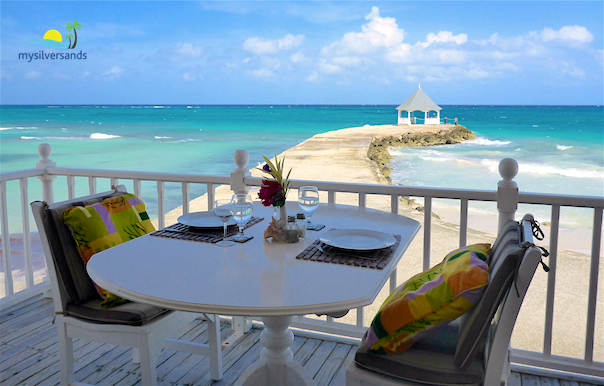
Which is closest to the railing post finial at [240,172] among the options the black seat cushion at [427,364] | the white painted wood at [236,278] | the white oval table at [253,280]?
the white oval table at [253,280]

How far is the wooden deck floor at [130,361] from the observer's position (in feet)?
6.97

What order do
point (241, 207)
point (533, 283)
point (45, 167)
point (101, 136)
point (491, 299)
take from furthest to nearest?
point (101, 136) < point (533, 283) < point (45, 167) < point (241, 207) < point (491, 299)

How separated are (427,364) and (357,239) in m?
0.48

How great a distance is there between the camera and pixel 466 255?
135cm

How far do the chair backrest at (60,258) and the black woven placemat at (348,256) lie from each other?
940mm

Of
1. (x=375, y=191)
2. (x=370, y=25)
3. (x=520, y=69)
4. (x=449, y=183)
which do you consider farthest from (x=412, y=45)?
(x=375, y=191)

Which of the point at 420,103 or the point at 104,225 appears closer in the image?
the point at 104,225

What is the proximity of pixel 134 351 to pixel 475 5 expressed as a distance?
31610mm

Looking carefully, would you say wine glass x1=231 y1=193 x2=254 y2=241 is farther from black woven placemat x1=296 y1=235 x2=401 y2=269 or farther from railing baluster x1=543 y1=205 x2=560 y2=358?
→ railing baluster x1=543 y1=205 x2=560 y2=358

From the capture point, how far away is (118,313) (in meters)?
1.68

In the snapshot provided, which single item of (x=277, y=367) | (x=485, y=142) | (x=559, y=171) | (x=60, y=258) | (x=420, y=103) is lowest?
(x=559, y=171)

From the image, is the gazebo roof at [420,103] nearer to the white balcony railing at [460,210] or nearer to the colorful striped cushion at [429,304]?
the white balcony railing at [460,210]

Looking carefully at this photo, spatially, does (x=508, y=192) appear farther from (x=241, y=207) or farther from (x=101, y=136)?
(x=101, y=136)

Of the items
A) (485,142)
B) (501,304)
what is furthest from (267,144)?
(501,304)
